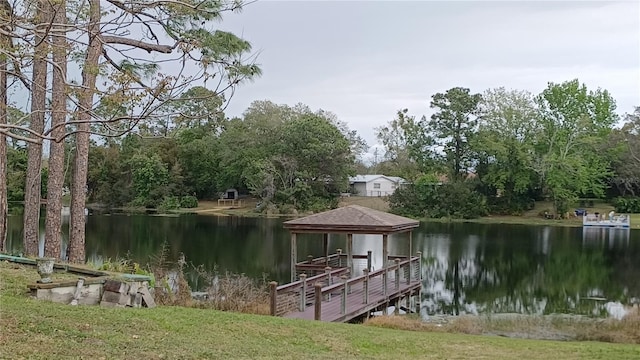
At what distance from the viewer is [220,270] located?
20812 mm

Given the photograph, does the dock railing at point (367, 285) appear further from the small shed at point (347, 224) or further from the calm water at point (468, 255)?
the calm water at point (468, 255)

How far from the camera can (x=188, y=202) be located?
5469 cm

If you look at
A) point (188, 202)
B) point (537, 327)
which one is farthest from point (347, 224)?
point (188, 202)

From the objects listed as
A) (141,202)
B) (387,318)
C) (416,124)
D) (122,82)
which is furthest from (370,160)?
(122,82)

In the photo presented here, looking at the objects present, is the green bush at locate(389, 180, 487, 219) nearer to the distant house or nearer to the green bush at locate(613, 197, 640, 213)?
the green bush at locate(613, 197, 640, 213)

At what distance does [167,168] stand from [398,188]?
19.2 m

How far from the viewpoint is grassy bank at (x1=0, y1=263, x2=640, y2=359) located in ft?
19.2

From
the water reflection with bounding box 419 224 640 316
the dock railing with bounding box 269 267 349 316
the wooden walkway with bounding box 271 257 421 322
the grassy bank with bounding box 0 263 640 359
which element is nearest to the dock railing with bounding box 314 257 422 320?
the wooden walkway with bounding box 271 257 421 322

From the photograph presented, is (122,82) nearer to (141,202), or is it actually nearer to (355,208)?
(355,208)

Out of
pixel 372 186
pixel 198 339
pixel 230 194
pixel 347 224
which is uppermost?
pixel 372 186

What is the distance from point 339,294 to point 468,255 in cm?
1425

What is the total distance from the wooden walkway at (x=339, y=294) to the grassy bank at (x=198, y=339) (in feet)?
7.09

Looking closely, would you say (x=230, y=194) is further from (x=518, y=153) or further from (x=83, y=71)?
(x=83, y=71)

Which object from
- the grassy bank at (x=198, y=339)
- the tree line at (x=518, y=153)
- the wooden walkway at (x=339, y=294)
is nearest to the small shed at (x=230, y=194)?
the tree line at (x=518, y=153)
